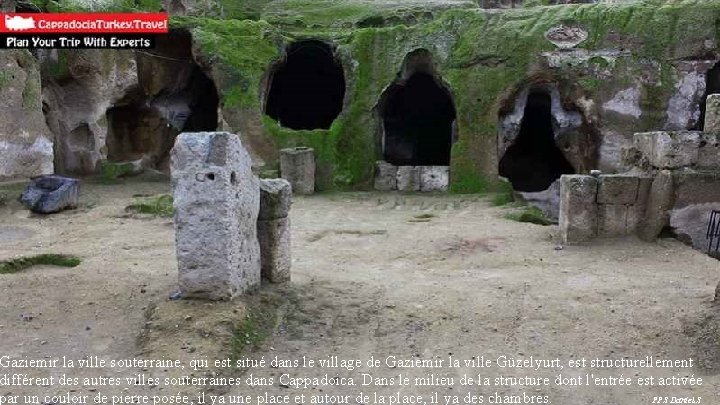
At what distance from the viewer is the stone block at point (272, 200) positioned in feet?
22.0

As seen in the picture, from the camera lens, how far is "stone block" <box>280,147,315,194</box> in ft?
53.5

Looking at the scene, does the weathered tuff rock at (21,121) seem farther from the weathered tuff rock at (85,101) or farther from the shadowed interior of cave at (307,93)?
the shadowed interior of cave at (307,93)

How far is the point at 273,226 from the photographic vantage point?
6.77 metres

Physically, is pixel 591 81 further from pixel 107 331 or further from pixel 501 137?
pixel 107 331

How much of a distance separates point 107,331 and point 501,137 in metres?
13.2

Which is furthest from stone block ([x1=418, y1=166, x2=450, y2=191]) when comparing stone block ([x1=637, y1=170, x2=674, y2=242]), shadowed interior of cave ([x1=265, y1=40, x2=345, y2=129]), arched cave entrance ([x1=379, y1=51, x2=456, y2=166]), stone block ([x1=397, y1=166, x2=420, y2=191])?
stone block ([x1=637, y1=170, x2=674, y2=242])

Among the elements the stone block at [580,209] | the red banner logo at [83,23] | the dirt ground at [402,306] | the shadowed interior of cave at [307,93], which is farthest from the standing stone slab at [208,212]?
the shadowed interior of cave at [307,93]

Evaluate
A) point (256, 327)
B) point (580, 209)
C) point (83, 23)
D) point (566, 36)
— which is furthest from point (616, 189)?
point (83, 23)

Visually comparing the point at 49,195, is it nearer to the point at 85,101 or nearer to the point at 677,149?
the point at 85,101

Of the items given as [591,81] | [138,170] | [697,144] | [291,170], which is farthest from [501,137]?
[138,170]

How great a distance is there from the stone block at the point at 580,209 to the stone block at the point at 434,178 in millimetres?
7250

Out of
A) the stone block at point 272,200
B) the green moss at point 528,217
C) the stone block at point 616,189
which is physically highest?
the stone block at point 272,200

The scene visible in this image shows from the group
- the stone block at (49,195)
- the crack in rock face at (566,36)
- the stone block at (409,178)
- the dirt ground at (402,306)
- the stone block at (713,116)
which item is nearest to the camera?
the dirt ground at (402,306)

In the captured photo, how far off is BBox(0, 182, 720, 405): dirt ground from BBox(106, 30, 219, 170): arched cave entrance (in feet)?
30.3
